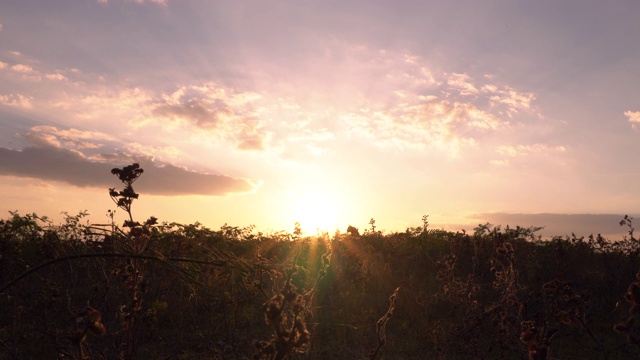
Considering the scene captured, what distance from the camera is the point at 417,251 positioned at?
11945 mm

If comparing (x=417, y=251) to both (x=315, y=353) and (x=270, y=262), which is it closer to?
(x=315, y=353)

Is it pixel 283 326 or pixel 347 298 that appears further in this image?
pixel 347 298

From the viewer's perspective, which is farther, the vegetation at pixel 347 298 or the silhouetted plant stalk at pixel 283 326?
the vegetation at pixel 347 298

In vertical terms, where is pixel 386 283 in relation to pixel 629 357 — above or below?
above

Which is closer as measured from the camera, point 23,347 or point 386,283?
point 23,347

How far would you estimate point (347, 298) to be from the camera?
9805mm

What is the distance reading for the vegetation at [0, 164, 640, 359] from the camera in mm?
6508

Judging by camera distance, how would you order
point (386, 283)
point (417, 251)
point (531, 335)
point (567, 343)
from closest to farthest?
1. point (531, 335)
2. point (567, 343)
3. point (386, 283)
4. point (417, 251)

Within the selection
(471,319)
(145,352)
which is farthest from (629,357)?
(145,352)

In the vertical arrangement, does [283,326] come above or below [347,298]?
above

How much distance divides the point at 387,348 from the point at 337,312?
4.91 feet

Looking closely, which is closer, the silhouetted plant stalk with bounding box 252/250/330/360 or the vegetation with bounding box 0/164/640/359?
the silhouetted plant stalk with bounding box 252/250/330/360

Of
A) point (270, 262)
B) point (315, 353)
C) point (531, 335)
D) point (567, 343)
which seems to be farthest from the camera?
point (567, 343)

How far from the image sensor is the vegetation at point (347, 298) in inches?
256
